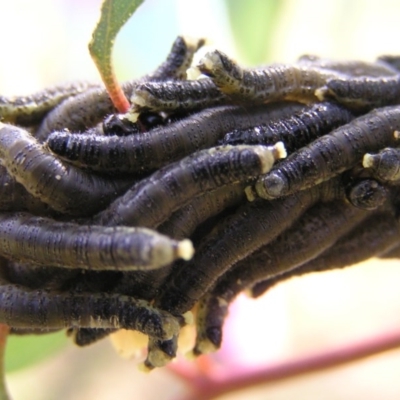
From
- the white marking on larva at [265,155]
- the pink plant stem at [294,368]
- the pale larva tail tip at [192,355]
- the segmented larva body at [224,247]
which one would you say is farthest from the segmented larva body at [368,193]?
the pink plant stem at [294,368]

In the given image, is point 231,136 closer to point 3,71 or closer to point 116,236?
point 116,236

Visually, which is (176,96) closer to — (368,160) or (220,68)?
(220,68)

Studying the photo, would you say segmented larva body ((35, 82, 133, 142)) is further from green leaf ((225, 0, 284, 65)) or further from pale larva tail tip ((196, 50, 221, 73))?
green leaf ((225, 0, 284, 65))

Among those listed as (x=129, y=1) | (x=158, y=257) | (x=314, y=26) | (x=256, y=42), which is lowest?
(x=314, y=26)

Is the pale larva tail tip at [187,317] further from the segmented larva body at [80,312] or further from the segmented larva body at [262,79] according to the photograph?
the segmented larva body at [262,79]

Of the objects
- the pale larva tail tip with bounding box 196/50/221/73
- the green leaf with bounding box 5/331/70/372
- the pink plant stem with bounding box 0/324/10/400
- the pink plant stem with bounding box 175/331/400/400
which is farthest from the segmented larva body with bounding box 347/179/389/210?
the green leaf with bounding box 5/331/70/372

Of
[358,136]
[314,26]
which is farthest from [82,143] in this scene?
[314,26]
